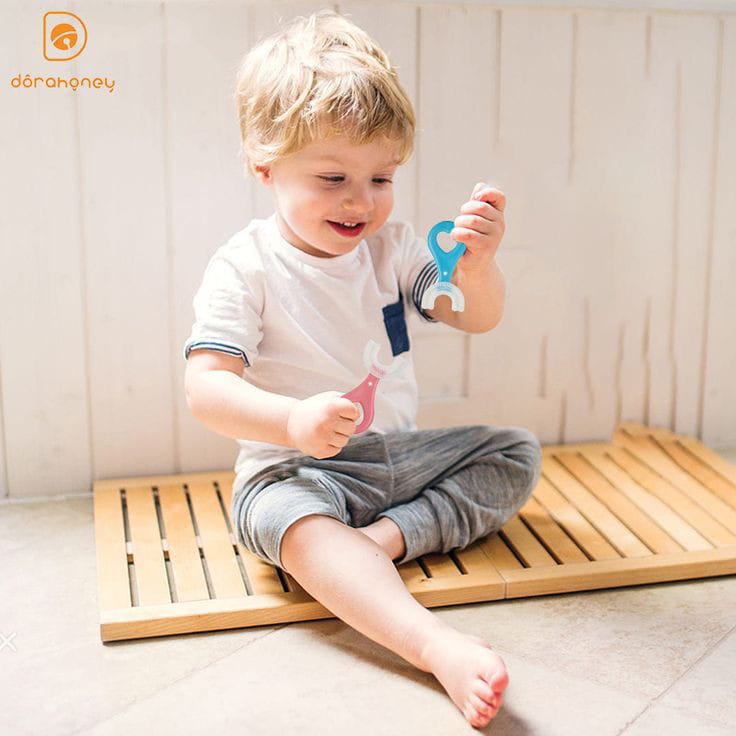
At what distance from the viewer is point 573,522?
1360 mm

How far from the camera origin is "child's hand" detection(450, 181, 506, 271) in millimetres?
1146

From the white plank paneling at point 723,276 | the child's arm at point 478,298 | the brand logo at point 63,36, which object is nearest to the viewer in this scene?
the child's arm at point 478,298

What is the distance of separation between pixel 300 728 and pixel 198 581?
31 cm

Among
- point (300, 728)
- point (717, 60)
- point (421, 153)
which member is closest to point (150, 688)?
point (300, 728)

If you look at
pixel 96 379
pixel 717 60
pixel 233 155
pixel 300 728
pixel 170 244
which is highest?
pixel 717 60

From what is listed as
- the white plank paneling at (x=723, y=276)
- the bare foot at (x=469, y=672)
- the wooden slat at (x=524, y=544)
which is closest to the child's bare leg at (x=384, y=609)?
the bare foot at (x=469, y=672)

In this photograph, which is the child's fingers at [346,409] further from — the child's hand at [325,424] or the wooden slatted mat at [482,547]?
the wooden slatted mat at [482,547]

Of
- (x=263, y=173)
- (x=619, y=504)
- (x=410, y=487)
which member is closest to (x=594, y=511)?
(x=619, y=504)

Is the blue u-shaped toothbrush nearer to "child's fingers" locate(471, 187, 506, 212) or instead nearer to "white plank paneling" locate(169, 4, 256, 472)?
"child's fingers" locate(471, 187, 506, 212)

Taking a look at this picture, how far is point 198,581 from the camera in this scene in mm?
1188

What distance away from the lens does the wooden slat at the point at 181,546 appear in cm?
117

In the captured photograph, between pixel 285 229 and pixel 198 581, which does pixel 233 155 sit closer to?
pixel 285 229

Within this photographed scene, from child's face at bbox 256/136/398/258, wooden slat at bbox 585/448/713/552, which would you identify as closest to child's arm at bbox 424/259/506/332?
child's face at bbox 256/136/398/258

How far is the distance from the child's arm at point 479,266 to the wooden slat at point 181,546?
1.35ft
